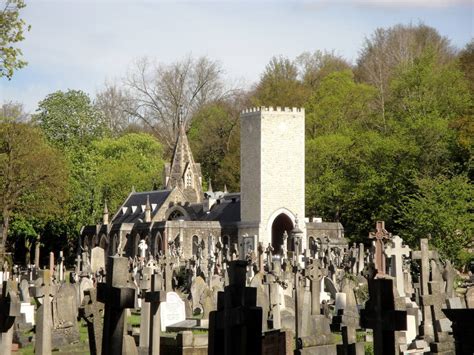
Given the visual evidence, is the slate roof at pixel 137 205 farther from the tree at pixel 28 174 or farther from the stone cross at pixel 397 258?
the stone cross at pixel 397 258

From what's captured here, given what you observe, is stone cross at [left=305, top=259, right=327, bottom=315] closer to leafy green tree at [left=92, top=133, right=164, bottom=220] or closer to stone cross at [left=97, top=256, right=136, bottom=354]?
stone cross at [left=97, top=256, right=136, bottom=354]

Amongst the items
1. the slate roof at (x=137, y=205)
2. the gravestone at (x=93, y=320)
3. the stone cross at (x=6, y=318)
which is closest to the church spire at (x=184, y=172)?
the slate roof at (x=137, y=205)

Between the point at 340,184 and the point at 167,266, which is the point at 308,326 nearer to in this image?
the point at 167,266

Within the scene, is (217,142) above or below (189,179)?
above

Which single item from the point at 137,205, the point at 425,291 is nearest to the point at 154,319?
the point at 425,291

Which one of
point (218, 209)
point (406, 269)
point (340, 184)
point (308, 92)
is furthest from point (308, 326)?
point (308, 92)

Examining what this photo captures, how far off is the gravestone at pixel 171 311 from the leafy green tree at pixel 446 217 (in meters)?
18.5

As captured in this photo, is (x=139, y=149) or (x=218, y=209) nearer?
(x=218, y=209)

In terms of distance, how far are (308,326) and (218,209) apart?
2059 inches

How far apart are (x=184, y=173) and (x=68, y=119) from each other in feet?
29.2

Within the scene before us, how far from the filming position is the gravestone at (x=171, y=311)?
70.5 ft

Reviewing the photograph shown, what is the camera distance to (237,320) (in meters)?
9.83

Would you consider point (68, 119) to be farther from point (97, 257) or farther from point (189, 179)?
point (97, 257)

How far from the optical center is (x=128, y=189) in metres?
78.8
